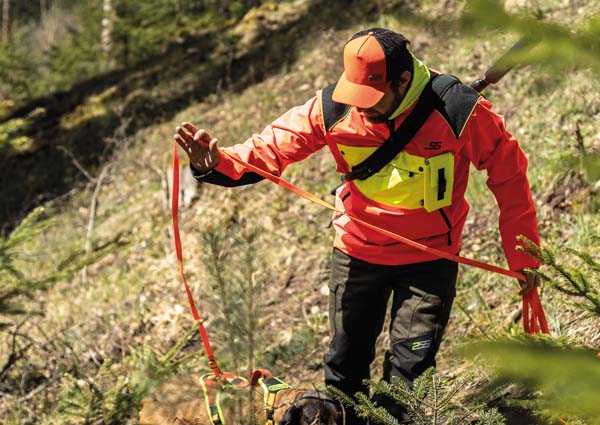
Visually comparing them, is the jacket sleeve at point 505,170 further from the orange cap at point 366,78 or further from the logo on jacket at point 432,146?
the orange cap at point 366,78

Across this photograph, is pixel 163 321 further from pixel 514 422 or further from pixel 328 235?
pixel 514 422

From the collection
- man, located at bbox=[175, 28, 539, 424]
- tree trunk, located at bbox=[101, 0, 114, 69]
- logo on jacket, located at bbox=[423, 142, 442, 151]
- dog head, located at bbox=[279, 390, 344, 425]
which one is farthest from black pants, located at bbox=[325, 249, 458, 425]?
tree trunk, located at bbox=[101, 0, 114, 69]

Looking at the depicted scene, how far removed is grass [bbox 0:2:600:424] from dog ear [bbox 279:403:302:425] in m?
0.55

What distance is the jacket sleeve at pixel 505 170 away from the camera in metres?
3.21

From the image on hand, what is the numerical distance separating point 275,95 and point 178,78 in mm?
3782

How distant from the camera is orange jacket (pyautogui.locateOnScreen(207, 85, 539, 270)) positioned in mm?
3227

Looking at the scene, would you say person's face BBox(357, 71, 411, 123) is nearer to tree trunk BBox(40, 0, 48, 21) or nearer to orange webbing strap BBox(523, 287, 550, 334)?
orange webbing strap BBox(523, 287, 550, 334)

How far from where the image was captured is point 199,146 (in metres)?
3.27

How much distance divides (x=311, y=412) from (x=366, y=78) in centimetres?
161

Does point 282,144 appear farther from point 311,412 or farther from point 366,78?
point 311,412

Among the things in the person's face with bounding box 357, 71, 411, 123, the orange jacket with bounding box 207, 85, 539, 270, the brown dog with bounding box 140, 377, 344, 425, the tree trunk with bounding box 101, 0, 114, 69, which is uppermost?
the person's face with bounding box 357, 71, 411, 123

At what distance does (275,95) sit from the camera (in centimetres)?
1153

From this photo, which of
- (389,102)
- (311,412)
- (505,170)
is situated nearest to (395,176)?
(389,102)

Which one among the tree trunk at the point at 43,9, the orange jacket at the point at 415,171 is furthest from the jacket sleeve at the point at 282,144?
the tree trunk at the point at 43,9
